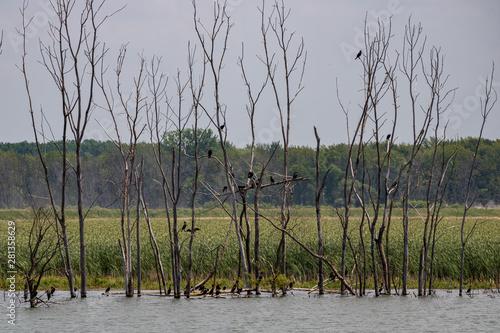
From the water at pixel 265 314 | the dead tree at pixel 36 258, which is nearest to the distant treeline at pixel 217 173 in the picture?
the dead tree at pixel 36 258

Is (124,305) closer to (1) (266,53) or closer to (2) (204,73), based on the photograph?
(2) (204,73)

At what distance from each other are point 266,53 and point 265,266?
21.4ft

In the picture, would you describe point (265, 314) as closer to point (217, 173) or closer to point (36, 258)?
point (36, 258)

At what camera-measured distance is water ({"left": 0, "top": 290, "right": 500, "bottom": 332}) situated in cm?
1109

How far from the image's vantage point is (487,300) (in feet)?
46.0

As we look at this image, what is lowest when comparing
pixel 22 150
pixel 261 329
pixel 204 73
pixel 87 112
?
pixel 261 329

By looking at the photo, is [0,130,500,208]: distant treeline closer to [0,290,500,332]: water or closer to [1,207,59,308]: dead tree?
[1,207,59,308]: dead tree

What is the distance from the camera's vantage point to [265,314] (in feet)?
40.5

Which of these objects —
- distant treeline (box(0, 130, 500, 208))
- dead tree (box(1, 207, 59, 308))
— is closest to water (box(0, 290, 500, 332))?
dead tree (box(1, 207, 59, 308))

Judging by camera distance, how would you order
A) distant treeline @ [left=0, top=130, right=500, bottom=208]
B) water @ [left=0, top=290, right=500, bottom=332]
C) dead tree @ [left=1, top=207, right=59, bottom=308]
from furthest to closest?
distant treeline @ [left=0, top=130, right=500, bottom=208] → dead tree @ [left=1, top=207, right=59, bottom=308] → water @ [left=0, top=290, right=500, bottom=332]

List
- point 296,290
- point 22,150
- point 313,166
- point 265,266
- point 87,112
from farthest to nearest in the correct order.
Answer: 1. point 22,150
2. point 313,166
3. point 265,266
4. point 296,290
5. point 87,112

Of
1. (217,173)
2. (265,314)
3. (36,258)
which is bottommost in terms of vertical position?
(265,314)

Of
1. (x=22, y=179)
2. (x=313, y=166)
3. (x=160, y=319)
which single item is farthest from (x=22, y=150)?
(x=160, y=319)

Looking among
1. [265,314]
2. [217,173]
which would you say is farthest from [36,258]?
[217,173]
